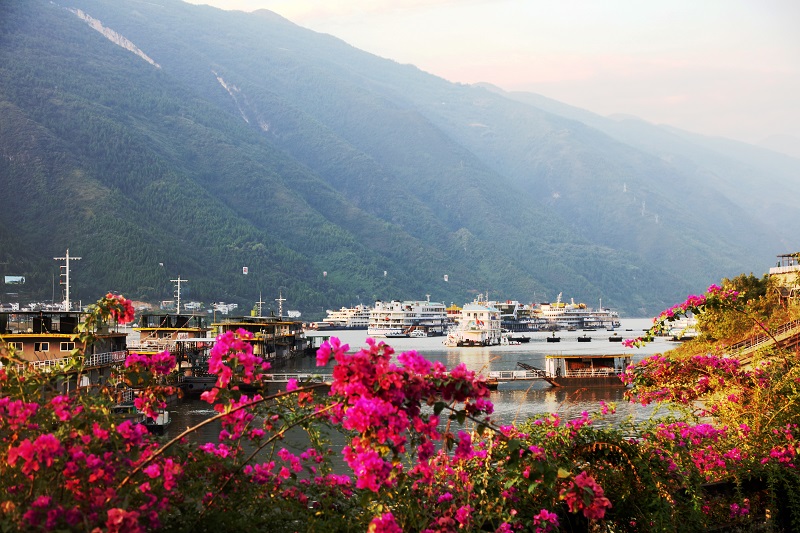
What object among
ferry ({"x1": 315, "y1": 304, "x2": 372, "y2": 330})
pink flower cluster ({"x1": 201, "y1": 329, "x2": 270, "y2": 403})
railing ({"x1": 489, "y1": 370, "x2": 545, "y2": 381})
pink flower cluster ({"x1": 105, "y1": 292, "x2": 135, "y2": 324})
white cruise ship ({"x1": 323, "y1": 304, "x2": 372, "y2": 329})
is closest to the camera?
pink flower cluster ({"x1": 201, "y1": 329, "x2": 270, "y2": 403})

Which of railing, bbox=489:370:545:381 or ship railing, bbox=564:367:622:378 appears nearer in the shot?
ship railing, bbox=564:367:622:378

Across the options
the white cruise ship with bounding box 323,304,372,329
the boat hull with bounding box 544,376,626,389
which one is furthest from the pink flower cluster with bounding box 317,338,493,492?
the white cruise ship with bounding box 323,304,372,329

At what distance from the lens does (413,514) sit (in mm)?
6605

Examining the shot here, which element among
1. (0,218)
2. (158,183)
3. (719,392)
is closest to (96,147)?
(158,183)

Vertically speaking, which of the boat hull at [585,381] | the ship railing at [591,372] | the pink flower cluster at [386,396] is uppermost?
the pink flower cluster at [386,396]

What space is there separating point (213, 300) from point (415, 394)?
164000 millimetres

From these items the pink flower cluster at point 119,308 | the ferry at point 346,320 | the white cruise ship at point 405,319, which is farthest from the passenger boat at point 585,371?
the ferry at point 346,320

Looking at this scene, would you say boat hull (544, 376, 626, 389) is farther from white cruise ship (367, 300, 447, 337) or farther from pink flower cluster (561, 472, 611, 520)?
white cruise ship (367, 300, 447, 337)

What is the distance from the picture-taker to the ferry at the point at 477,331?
10762cm

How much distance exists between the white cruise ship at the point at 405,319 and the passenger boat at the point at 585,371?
98.1 metres

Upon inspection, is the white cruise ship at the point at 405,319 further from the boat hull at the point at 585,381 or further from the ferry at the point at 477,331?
the boat hull at the point at 585,381

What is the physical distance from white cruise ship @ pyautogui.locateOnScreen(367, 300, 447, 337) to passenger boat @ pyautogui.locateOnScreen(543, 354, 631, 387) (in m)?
98.1

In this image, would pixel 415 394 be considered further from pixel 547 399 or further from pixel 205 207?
pixel 205 207

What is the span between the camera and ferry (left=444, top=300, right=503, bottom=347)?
107625 millimetres
